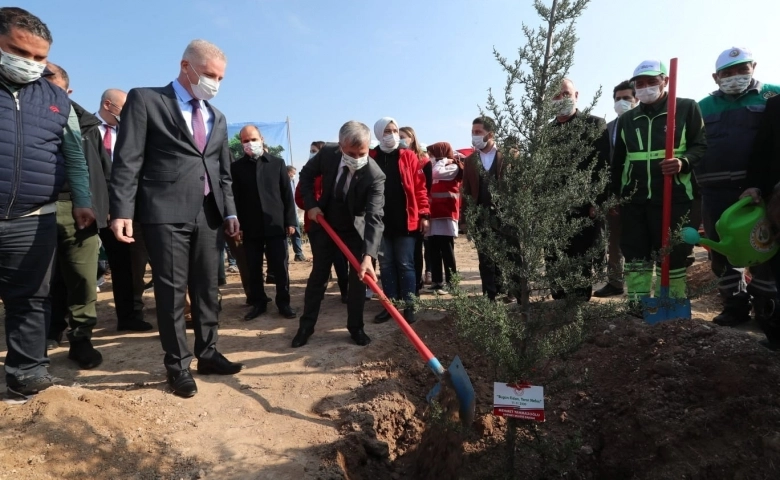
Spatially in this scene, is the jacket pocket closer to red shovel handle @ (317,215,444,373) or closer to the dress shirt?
red shovel handle @ (317,215,444,373)

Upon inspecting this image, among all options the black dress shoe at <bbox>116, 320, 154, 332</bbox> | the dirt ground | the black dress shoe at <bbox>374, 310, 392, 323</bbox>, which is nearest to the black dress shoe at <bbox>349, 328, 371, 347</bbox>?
the dirt ground

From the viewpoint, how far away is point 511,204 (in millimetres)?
2678

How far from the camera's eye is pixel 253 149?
5254mm

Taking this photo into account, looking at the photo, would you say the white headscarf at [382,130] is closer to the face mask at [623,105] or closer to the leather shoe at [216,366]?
the leather shoe at [216,366]

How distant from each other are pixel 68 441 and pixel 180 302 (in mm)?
1023

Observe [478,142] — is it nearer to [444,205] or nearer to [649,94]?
[444,205]

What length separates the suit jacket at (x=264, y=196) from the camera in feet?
17.0

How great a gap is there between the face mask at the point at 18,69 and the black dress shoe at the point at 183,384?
2092 mm

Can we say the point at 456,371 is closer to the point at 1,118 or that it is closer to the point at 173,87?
the point at 173,87

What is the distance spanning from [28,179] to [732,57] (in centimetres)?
538

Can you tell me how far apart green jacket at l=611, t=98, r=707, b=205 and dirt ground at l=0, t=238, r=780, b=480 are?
46.3 inches

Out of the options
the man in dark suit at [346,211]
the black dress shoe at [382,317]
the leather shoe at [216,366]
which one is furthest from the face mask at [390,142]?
the leather shoe at [216,366]

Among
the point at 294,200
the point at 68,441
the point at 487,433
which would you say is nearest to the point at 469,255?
the point at 294,200

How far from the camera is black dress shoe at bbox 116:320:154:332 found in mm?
4887
